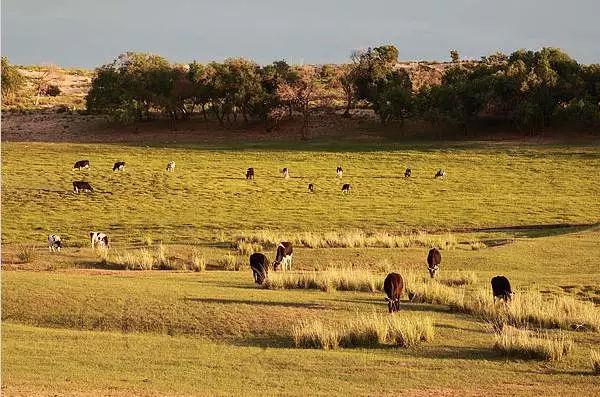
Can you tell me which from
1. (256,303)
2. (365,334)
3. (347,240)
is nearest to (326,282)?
(256,303)

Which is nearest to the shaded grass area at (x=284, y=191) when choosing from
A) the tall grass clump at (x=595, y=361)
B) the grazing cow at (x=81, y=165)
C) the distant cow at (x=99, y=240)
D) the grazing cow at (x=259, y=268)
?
the grazing cow at (x=81, y=165)

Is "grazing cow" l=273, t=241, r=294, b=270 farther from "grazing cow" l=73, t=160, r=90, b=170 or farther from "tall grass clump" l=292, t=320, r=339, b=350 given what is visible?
"grazing cow" l=73, t=160, r=90, b=170

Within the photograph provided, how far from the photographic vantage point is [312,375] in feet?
49.1

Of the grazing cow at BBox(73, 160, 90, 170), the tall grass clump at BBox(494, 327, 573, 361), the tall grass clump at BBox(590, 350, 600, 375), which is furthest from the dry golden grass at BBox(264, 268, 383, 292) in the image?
the grazing cow at BBox(73, 160, 90, 170)

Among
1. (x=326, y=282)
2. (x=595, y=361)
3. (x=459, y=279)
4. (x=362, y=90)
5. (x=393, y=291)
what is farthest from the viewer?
(x=362, y=90)

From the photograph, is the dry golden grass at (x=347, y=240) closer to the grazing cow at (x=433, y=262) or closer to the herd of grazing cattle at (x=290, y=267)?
the herd of grazing cattle at (x=290, y=267)

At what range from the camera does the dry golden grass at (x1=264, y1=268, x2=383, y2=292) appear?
2381 centimetres

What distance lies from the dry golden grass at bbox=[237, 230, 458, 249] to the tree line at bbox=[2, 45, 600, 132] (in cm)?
4546

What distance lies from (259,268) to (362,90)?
69.6 m

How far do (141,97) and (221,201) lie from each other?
44.2 meters

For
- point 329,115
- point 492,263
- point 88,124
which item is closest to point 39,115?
point 88,124

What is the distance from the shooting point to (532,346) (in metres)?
16.4

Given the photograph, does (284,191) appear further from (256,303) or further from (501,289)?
(256,303)

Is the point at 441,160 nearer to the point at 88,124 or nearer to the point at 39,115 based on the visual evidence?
the point at 88,124
